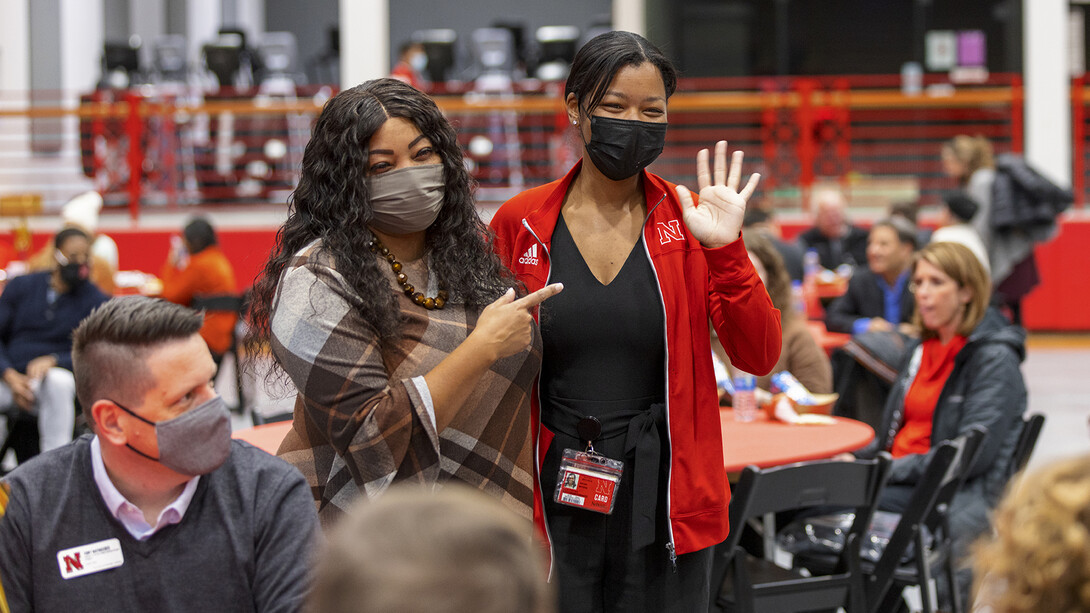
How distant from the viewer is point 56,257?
19.8 feet

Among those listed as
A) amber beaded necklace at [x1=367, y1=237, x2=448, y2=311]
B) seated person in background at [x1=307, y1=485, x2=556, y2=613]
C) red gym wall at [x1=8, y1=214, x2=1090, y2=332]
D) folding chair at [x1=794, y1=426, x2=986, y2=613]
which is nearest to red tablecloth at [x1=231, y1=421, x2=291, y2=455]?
amber beaded necklace at [x1=367, y1=237, x2=448, y2=311]

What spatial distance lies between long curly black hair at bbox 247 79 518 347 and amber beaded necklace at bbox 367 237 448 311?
32 mm

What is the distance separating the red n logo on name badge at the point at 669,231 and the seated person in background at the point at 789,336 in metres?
2.21

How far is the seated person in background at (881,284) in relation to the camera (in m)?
6.44

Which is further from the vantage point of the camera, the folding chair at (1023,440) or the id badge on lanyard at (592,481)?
the folding chair at (1023,440)

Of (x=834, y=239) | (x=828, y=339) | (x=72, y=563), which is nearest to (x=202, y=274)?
(x=828, y=339)

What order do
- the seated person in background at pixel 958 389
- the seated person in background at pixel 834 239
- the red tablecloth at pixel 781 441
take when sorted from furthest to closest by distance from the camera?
the seated person in background at pixel 834 239 → the seated person in background at pixel 958 389 → the red tablecloth at pixel 781 441

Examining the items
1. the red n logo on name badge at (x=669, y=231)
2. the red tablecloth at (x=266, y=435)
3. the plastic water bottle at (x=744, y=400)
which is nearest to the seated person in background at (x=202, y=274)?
the red tablecloth at (x=266, y=435)

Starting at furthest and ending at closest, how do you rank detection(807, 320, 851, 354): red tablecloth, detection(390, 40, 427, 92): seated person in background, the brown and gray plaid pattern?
detection(390, 40, 427, 92): seated person in background < detection(807, 320, 851, 354): red tablecloth < the brown and gray plaid pattern

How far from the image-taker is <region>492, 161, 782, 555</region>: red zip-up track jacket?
2125 millimetres

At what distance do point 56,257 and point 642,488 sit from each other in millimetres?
4737

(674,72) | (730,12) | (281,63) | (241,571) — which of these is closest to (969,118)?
(730,12)

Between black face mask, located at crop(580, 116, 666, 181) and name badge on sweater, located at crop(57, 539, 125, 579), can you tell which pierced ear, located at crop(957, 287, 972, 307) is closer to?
black face mask, located at crop(580, 116, 666, 181)

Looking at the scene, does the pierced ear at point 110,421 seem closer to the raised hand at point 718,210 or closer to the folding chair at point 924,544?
the raised hand at point 718,210
